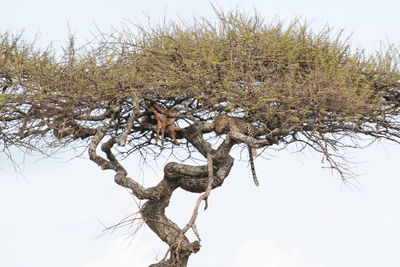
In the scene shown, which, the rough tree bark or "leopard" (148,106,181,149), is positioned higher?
"leopard" (148,106,181,149)

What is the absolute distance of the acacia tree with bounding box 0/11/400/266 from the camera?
12.1 meters

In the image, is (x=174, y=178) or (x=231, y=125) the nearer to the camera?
(x=231, y=125)

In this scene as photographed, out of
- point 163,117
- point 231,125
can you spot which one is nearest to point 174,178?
point 163,117

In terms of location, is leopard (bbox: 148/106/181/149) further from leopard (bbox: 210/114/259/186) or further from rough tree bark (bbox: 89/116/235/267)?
leopard (bbox: 210/114/259/186)

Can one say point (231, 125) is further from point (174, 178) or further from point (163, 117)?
point (174, 178)

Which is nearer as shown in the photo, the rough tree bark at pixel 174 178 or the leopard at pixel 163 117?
the rough tree bark at pixel 174 178

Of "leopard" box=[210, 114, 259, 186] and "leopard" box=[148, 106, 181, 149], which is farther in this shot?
"leopard" box=[148, 106, 181, 149]

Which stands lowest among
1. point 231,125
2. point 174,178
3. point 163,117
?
point 174,178

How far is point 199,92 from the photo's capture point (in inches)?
491

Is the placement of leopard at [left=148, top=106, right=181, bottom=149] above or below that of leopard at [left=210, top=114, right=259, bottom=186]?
above

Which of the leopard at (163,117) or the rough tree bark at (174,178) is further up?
the leopard at (163,117)

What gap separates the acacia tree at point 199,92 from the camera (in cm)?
1211

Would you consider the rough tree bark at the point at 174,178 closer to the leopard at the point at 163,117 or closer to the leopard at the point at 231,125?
the leopard at the point at 231,125

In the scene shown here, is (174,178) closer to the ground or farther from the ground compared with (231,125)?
closer to the ground
